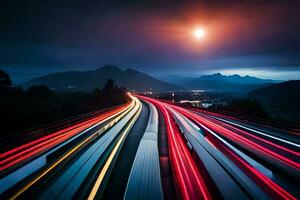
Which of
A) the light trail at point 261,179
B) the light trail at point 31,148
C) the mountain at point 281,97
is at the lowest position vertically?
the mountain at point 281,97

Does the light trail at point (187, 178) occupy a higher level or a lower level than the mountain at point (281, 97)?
higher

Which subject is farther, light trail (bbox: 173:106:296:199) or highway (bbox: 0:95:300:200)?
highway (bbox: 0:95:300:200)

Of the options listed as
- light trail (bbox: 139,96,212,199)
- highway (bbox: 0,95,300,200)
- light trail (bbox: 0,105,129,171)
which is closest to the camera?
light trail (bbox: 139,96,212,199)

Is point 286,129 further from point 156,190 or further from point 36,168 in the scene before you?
point 36,168

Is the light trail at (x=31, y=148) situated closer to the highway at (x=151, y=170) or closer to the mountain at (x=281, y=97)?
the highway at (x=151, y=170)

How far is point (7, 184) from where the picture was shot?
32.6 ft

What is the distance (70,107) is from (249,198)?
49790mm

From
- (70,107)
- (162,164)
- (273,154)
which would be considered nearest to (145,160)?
(162,164)

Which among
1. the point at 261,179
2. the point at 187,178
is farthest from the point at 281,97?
the point at 187,178

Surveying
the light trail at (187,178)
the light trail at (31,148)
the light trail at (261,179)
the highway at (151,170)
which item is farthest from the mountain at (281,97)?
the light trail at (187,178)

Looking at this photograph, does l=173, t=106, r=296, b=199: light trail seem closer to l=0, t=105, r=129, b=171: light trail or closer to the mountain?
l=0, t=105, r=129, b=171: light trail

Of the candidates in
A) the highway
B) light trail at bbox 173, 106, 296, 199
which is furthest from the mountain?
light trail at bbox 173, 106, 296, 199

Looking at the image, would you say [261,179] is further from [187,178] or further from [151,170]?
[151,170]

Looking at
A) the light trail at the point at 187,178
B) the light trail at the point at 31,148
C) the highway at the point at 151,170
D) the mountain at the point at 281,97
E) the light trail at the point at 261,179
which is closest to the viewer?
the light trail at the point at 261,179
